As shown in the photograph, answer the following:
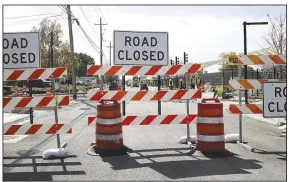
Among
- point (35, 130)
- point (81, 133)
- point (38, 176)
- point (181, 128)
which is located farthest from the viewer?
point (181, 128)

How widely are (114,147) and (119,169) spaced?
1431 mm

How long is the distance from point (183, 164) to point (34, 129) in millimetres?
3125

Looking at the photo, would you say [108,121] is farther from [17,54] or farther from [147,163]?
[17,54]

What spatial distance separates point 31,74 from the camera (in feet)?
24.8

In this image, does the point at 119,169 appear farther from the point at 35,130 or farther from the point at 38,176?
the point at 35,130

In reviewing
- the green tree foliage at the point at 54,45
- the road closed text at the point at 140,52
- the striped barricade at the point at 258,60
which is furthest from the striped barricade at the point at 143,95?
the green tree foliage at the point at 54,45

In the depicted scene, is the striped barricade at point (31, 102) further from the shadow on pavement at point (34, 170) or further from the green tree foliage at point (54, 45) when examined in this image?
→ the green tree foliage at point (54, 45)

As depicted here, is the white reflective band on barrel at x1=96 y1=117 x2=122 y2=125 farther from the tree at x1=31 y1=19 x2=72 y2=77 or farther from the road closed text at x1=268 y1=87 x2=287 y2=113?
the tree at x1=31 y1=19 x2=72 y2=77

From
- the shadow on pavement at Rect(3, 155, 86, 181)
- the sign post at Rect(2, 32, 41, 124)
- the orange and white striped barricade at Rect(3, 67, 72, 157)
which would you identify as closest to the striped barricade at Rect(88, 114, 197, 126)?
the orange and white striped barricade at Rect(3, 67, 72, 157)

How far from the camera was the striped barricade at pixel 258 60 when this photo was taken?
8.12 m

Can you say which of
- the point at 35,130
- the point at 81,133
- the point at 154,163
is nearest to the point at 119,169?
the point at 154,163

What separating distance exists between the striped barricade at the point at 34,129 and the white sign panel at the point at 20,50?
1234 mm

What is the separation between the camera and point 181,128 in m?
11.8

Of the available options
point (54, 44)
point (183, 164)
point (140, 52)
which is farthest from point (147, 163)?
point (54, 44)
